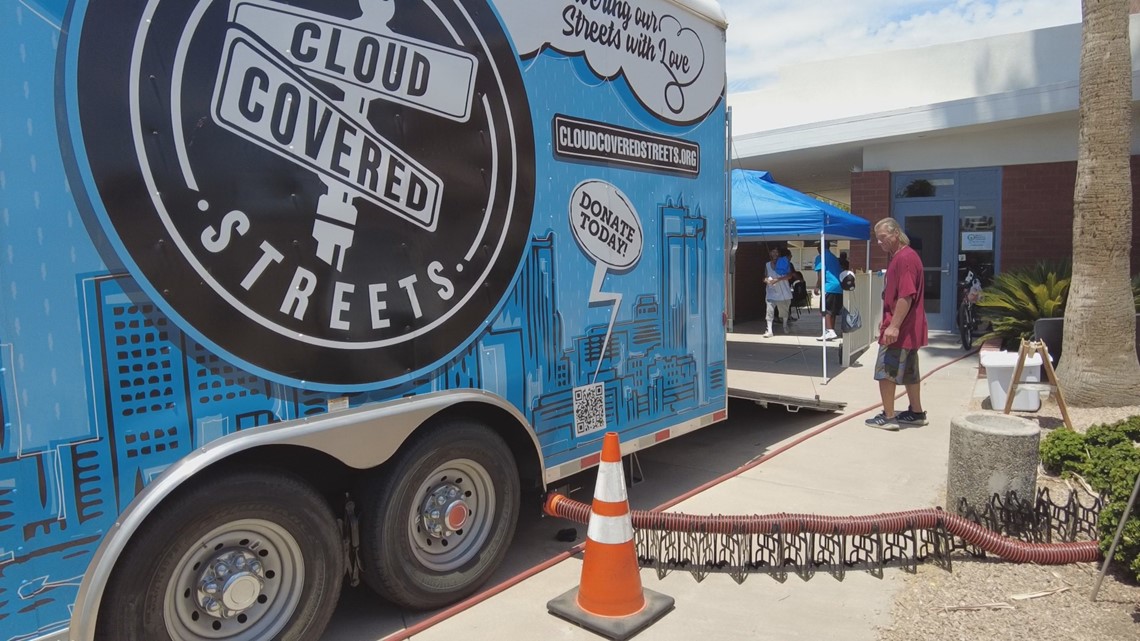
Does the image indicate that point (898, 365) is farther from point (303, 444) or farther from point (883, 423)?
point (303, 444)

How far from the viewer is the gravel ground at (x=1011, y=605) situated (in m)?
3.33

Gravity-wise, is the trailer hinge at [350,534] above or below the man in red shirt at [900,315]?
below

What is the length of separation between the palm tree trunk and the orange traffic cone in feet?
21.2

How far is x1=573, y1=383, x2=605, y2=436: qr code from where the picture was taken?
423 cm

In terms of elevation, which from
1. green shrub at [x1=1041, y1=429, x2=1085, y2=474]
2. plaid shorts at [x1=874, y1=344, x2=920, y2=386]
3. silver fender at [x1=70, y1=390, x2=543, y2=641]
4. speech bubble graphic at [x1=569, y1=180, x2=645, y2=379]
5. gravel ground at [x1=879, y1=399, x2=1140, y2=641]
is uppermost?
speech bubble graphic at [x1=569, y1=180, x2=645, y2=379]

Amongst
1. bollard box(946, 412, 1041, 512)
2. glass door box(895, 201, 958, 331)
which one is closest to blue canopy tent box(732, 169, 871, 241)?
glass door box(895, 201, 958, 331)

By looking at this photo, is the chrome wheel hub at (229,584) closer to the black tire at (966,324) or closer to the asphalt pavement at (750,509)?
the asphalt pavement at (750,509)

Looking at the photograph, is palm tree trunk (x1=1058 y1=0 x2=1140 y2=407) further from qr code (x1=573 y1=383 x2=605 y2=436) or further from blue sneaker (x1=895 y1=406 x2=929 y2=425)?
qr code (x1=573 y1=383 x2=605 y2=436)

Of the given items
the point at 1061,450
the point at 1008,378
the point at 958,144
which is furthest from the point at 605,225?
the point at 958,144

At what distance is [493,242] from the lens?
368cm

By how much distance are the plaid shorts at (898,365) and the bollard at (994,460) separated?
233cm

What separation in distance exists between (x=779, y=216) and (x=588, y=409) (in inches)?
240

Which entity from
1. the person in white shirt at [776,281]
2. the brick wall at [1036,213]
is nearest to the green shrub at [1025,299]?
the brick wall at [1036,213]

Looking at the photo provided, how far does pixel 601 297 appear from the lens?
14.4 feet
